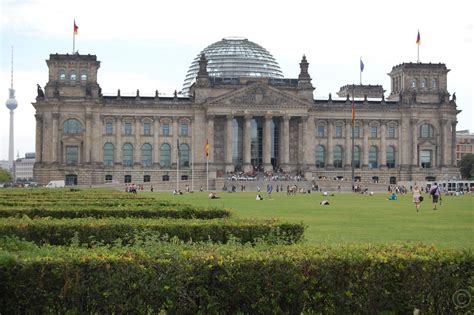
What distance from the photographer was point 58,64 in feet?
440

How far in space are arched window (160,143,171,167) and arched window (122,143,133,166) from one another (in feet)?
17.5

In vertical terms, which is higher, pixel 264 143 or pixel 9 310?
pixel 264 143

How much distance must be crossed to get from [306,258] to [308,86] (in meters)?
126

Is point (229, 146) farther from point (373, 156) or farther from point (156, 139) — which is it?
point (373, 156)

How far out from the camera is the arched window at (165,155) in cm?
13738

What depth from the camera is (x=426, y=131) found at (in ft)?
470

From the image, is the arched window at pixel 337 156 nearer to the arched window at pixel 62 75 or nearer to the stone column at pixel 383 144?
the stone column at pixel 383 144

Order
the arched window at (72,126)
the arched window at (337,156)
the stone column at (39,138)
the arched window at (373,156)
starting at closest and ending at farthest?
the stone column at (39,138), the arched window at (72,126), the arched window at (337,156), the arched window at (373,156)

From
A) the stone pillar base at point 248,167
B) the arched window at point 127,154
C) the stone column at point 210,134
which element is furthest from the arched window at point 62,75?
the stone pillar base at point 248,167

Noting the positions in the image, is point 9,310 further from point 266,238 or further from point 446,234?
point 446,234

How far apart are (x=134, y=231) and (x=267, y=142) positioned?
115m

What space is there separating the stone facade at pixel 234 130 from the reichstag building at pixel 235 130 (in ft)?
0.59

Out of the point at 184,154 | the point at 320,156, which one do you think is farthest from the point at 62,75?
the point at 320,156

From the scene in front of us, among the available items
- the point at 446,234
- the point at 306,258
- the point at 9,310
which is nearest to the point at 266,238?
the point at 306,258
